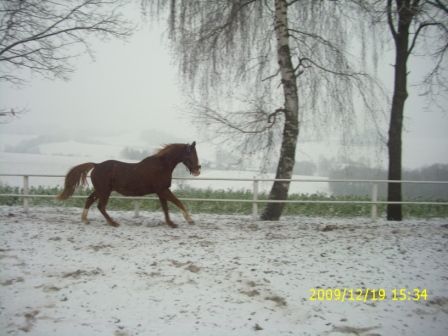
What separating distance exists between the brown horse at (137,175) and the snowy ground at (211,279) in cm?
65

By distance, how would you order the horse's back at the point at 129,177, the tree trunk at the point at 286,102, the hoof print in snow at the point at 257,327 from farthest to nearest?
1. the tree trunk at the point at 286,102
2. the horse's back at the point at 129,177
3. the hoof print in snow at the point at 257,327

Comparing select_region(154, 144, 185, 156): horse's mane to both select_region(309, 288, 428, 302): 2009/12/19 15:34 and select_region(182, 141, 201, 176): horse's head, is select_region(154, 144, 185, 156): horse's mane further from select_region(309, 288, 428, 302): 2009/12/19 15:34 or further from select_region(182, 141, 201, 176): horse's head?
select_region(309, 288, 428, 302): 2009/12/19 15:34

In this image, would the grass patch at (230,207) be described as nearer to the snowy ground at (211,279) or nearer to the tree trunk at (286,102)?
the tree trunk at (286,102)

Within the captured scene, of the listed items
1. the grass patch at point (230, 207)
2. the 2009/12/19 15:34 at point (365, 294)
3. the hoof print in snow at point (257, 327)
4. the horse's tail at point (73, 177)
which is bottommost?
the hoof print in snow at point (257, 327)

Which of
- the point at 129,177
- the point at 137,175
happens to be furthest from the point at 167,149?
the point at 129,177

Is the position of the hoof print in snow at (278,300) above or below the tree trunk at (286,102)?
below

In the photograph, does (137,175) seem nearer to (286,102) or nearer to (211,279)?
(211,279)

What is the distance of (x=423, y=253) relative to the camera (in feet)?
17.3

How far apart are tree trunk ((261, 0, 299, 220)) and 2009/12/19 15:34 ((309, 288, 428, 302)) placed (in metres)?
3.49

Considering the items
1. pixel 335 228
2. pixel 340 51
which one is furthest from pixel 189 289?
pixel 340 51

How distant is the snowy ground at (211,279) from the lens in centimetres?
349

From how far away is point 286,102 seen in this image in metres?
7.38

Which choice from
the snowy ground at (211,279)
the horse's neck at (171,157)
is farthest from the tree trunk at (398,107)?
the horse's neck at (171,157)

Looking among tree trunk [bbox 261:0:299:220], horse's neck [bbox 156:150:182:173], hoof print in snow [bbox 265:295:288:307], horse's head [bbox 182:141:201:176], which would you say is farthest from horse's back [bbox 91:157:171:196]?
hoof print in snow [bbox 265:295:288:307]
